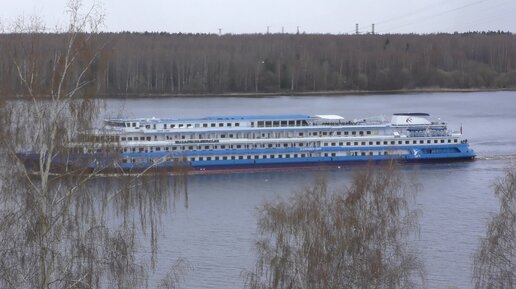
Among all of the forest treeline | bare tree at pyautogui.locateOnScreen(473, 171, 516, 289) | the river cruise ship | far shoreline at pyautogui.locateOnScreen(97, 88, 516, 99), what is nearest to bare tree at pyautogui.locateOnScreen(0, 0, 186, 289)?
bare tree at pyautogui.locateOnScreen(473, 171, 516, 289)

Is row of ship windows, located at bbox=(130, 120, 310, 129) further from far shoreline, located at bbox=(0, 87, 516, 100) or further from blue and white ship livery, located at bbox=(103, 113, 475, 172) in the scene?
far shoreline, located at bbox=(0, 87, 516, 100)

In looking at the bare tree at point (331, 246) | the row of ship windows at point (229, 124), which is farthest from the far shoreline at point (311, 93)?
the bare tree at point (331, 246)

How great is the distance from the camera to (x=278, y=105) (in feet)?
76.3

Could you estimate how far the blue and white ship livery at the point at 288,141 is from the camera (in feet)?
44.5

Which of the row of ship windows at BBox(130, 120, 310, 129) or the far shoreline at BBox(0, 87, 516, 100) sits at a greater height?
the far shoreline at BBox(0, 87, 516, 100)

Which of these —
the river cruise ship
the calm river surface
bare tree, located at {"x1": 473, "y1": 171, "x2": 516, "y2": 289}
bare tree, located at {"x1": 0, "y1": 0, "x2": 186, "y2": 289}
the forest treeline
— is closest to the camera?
bare tree, located at {"x1": 0, "y1": 0, "x2": 186, "y2": 289}

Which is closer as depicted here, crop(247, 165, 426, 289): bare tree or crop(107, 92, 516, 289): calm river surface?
crop(247, 165, 426, 289): bare tree

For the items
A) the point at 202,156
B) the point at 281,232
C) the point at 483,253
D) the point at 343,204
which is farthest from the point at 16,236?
the point at 202,156

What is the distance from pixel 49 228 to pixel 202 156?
975cm

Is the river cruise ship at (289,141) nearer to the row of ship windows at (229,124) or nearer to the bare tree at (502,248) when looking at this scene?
the row of ship windows at (229,124)

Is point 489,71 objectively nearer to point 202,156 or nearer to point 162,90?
point 162,90

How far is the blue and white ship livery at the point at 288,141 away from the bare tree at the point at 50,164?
29.5ft

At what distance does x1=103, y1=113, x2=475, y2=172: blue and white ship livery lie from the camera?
535 inches

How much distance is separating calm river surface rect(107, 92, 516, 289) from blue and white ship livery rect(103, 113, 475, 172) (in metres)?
0.37
